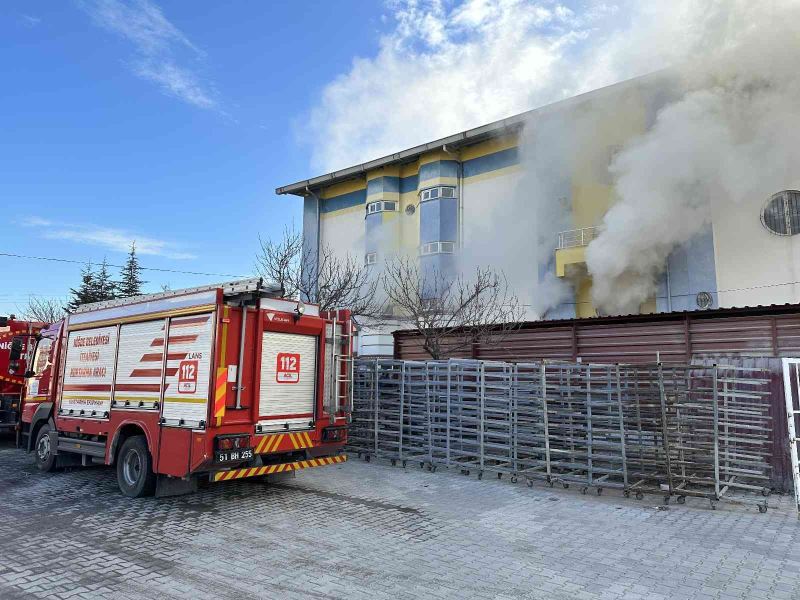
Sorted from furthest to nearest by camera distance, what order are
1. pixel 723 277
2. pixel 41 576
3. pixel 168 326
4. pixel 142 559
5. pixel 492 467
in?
pixel 723 277 → pixel 492 467 → pixel 168 326 → pixel 142 559 → pixel 41 576

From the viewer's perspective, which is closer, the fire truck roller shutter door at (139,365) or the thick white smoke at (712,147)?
the fire truck roller shutter door at (139,365)

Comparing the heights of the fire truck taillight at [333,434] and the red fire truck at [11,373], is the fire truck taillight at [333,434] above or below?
below

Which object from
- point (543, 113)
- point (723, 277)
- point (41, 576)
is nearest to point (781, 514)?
point (41, 576)

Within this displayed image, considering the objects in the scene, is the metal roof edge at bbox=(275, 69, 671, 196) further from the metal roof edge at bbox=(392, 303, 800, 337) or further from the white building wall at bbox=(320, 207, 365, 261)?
the metal roof edge at bbox=(392, 303, 800, 337)

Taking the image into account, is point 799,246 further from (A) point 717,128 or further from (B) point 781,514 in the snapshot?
(B) point 781,514

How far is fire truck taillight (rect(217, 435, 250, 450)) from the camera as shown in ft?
20.9

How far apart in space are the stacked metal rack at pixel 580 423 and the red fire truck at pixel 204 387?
2.33 metres

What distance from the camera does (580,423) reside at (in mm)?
8461

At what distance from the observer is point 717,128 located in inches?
566

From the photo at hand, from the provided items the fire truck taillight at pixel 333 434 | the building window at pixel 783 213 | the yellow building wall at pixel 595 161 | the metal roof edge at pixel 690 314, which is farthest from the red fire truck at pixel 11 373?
the building window at pixel 783 213

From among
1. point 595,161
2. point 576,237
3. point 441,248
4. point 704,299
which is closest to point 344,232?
point 441,248

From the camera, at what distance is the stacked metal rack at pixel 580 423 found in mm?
7266

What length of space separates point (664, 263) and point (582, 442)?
10.4m

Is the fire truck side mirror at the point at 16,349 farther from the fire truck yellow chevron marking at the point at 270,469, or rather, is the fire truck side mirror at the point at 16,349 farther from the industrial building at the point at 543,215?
the industrial building at the point at 543,215
